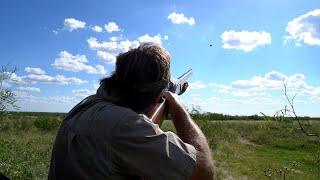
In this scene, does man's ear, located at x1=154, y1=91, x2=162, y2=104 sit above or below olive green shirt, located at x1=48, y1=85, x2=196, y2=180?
above

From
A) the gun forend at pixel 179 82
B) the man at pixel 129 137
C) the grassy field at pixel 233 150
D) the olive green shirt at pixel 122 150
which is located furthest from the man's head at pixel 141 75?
the grassy field at pixel 233 150

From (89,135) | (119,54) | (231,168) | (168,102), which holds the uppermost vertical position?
(119,54)

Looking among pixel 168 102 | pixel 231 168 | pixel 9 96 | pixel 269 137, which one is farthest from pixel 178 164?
pixel 269 137

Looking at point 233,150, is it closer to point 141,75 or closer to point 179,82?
point 179,82

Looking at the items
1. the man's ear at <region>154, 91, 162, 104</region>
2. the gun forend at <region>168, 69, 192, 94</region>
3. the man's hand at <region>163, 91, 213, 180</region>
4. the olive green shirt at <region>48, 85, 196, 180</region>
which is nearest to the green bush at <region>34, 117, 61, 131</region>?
the gun forend at <region>168, 69, 192, 94</region>

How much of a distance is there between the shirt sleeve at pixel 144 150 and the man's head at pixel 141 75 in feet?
0.69

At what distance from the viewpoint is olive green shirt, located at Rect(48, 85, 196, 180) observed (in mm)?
2078

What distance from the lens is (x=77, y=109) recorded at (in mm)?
2363

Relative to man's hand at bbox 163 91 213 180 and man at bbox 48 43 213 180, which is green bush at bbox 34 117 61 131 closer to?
man's hand at bbox 163 91 213 180

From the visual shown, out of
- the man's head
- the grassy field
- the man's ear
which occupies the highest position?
the man's head

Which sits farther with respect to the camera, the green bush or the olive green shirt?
the green bush

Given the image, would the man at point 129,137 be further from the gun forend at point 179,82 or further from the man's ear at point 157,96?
the gun forend at point 179,82

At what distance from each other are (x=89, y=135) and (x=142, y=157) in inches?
9.8

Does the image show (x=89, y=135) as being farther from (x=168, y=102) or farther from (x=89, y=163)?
(x=168, y=102)
